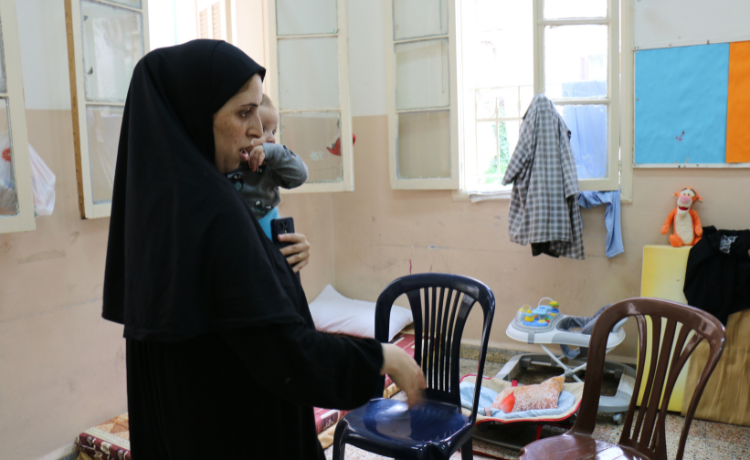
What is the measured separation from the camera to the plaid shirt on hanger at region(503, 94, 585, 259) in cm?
307

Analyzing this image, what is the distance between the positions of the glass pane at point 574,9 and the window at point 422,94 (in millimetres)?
610

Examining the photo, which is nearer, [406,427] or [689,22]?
→ [406,427]

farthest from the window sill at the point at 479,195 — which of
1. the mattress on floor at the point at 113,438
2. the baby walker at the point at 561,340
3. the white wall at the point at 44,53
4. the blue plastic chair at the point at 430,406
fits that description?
the white wall at the point at 44,53

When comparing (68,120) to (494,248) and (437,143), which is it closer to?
(437,143)

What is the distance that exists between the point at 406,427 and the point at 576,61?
246cm

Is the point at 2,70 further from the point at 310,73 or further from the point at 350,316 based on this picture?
the point at 350,316

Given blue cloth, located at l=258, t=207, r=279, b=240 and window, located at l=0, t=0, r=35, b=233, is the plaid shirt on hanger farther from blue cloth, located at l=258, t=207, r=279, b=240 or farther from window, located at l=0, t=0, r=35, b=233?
window, located at l=0, t=0, r=35, b=233

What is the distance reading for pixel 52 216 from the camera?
2.44 m

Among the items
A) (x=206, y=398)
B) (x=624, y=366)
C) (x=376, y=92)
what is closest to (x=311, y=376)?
(x=206, y=398)

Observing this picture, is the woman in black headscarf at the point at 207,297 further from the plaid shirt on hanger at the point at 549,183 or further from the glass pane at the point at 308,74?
the glass pane at the point at 308,74

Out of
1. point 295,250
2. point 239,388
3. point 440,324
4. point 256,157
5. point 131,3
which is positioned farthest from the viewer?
point 131,3

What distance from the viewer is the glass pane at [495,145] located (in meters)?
4.73

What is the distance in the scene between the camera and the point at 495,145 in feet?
15.7

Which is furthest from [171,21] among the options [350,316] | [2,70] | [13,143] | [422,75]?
[350,316]
